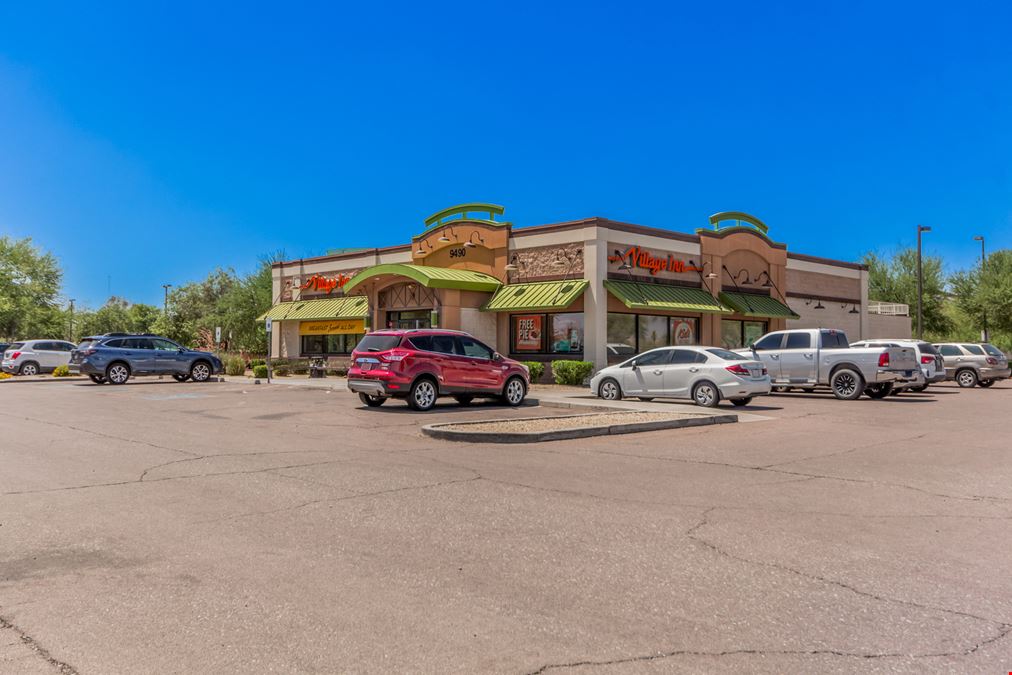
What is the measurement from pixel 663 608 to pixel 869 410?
15482mm

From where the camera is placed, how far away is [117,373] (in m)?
27.6

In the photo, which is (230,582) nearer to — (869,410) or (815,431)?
(815,431)

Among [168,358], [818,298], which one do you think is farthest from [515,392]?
[818,298]

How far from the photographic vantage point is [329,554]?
17.5 feet

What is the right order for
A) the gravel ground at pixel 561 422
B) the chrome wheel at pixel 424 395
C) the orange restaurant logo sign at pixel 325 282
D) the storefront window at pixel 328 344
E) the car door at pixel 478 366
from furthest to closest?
the orange restaurant logo sign at pixel 325 282 < the storefront window at pixel 328 344 < the car door at pixel 478 366 < the chrome wheel at pixel 424 395 < the gravel ground at pixel 561 422

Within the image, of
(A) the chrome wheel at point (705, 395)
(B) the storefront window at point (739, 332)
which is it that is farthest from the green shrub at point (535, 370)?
(A) the chrome wheel at point (705, 395)

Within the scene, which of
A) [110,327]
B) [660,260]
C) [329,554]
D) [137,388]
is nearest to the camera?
[329,554]

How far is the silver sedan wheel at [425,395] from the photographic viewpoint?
16.8 m

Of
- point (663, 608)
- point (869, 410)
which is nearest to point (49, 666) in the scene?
point (663, 608)

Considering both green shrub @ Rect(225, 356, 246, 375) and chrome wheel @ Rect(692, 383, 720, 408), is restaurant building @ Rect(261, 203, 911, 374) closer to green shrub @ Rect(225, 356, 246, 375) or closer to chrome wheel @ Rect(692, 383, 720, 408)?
green shrub @ Rect(225, 356, 246, 375)

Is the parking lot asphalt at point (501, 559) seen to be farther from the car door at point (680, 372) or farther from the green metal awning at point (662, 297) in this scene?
the green metal awning at point (662, 297)

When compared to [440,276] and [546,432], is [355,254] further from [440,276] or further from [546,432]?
[546,432]

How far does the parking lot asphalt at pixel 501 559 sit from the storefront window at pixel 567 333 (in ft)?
57.9

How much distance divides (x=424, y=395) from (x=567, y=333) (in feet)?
42.0
